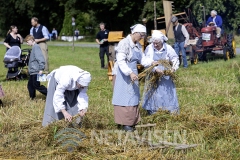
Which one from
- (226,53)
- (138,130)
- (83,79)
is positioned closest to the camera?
(83,79)

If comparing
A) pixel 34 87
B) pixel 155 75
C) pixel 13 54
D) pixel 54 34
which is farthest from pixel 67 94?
pixel 54 34

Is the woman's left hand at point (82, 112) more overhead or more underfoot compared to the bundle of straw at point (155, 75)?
more underfoot

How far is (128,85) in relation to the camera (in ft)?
23.2

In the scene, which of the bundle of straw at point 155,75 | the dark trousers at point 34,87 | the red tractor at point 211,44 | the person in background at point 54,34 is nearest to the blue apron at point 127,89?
the bundle of straw at point 155,75

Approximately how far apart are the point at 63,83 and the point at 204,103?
3.31m

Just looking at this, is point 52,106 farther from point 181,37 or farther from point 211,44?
point 211,44

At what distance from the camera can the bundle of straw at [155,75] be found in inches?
287

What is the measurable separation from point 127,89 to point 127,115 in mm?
376

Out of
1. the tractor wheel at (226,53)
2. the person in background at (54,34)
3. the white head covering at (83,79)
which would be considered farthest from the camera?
the person in background at (54,34)

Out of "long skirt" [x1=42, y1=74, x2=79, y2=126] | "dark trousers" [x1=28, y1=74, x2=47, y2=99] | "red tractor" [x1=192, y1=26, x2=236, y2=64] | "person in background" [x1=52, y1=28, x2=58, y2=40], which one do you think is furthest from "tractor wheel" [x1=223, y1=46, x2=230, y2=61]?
"person in background" [x1=52, y1=28, x2=58, y2=40]

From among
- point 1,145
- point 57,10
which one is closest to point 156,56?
point 1,145

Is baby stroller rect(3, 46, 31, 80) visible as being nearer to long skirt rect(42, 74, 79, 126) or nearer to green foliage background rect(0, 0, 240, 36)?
long skirt rect(42, 74, 79, 126)

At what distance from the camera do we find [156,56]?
25.0 feet

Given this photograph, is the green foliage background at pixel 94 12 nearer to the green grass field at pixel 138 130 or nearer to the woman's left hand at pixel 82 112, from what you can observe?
→ the green grass field at pixel 138 130
